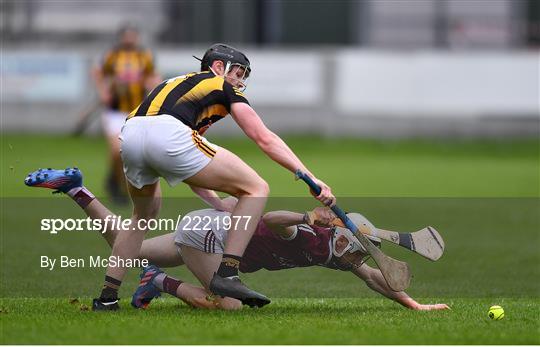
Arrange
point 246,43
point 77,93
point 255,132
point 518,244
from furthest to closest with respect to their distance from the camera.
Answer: point 246,43
point 77,93
point 518,244
point 255,132

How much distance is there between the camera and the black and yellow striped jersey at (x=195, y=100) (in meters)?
7.69

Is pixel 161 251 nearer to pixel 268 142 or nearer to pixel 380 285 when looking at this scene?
pixel 268 142

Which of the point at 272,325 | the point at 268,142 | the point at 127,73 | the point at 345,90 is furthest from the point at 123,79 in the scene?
the point at 345,90

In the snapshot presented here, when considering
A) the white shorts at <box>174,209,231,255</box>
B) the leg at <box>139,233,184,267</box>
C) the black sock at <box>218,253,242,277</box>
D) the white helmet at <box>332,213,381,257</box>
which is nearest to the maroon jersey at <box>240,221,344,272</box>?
the white helmet at <box>332,213,381,257</box>

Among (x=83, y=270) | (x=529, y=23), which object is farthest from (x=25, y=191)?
(x=529, y=23)

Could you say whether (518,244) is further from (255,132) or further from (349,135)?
(349,135)

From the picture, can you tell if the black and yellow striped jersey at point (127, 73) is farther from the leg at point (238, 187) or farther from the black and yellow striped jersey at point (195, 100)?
the leg at point (238, 187)

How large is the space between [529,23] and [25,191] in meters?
20.4

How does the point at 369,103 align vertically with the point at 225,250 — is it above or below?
below

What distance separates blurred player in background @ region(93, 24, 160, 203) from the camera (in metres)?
15.8

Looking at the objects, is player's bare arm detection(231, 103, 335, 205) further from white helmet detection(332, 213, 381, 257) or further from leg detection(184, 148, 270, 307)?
white helmet detection(332, 213, 381, 257)

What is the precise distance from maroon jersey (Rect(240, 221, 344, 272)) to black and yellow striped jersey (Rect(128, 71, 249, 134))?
86 centimetres

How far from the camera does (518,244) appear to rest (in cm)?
1224

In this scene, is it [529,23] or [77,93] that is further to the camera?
[529,23]
